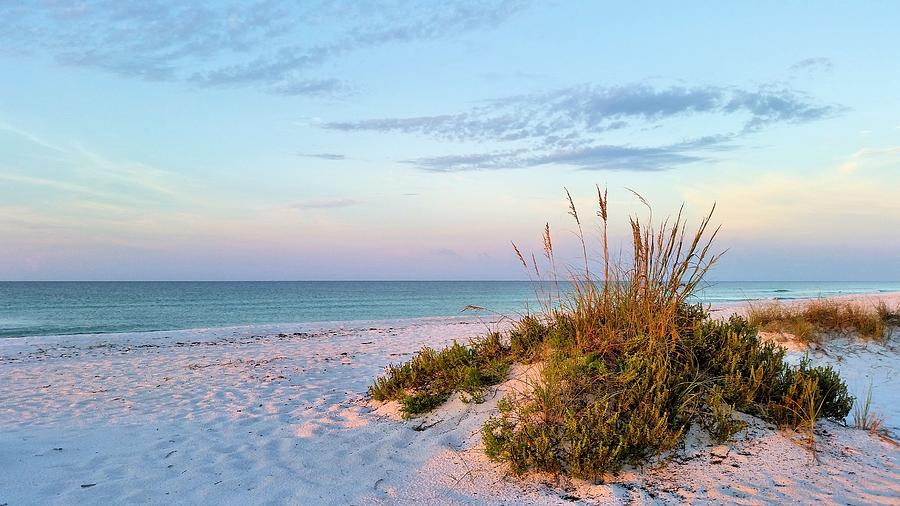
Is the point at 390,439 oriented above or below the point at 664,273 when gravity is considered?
below

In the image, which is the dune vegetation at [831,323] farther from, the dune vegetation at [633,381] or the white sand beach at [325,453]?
the dune vegetation at [633,381]

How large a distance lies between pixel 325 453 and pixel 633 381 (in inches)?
120

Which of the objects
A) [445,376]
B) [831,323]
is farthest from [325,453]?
[831,323]

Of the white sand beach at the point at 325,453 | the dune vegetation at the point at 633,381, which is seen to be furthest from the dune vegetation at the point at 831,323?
the dune vegetation at the point at 633,381

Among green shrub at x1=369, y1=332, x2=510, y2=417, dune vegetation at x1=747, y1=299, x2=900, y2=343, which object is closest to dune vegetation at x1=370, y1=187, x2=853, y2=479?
green shrub at x1=369, y1=332, x2=510, y2=417

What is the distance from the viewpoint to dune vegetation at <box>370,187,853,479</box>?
4.61m

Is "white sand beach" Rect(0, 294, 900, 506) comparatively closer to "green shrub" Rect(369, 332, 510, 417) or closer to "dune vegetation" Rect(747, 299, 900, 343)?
"green shrub" Rect(369, 332, 510, 417)

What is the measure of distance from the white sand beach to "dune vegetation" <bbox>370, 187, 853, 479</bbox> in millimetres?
199

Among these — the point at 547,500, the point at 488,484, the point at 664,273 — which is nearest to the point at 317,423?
the point at 488,484

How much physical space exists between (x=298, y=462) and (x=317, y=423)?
1.42m

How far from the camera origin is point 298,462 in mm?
5246

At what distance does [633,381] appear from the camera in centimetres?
514

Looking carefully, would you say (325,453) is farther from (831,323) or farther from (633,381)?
(831,323)

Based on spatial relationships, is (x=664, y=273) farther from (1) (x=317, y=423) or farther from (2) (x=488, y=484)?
(1) (x=317, y=423)
